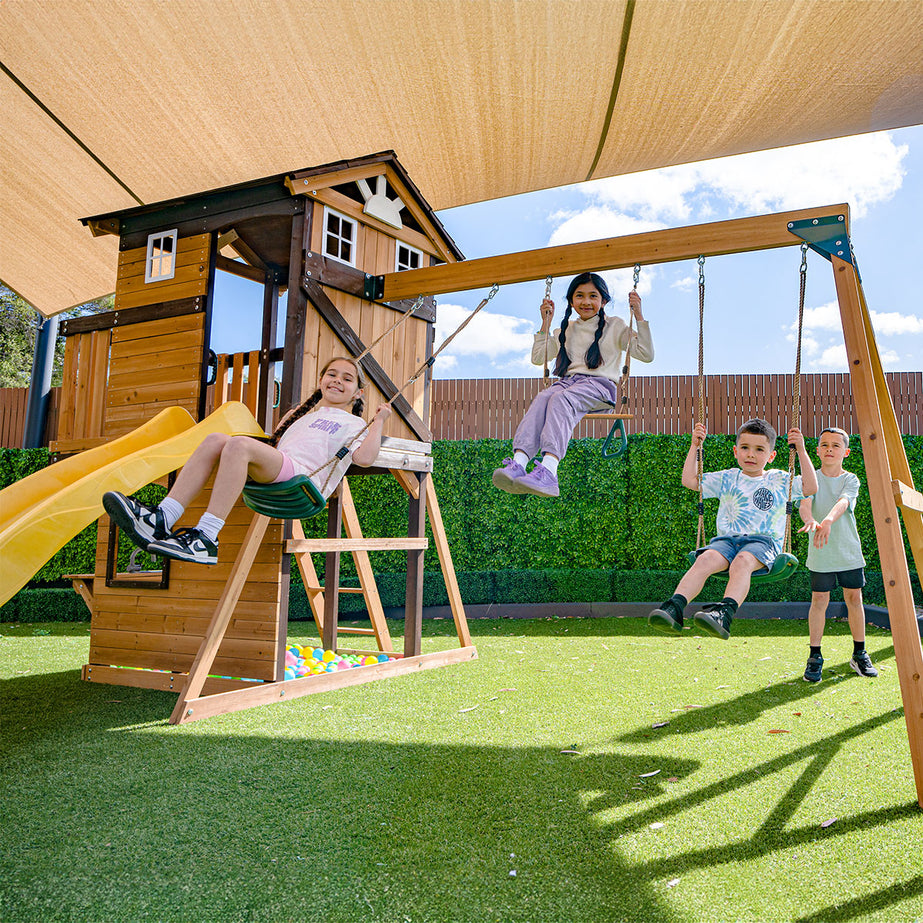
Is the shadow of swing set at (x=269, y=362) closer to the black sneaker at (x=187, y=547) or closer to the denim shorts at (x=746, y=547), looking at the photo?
the black sneaker at (x=187, y=547)

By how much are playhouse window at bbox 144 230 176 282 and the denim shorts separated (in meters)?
4.79

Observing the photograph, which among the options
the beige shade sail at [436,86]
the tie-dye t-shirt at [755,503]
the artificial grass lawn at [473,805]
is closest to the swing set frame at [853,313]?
the tie-dye t-shirt at [755,503]

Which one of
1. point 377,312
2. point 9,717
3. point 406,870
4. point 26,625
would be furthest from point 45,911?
point 26,625

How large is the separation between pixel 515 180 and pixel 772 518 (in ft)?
16.1

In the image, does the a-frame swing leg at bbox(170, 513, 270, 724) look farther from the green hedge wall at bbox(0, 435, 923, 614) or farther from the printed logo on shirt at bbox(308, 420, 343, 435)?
the green hedge wall at bbox(0, 435, 923, 614)

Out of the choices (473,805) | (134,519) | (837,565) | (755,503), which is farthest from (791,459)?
(134,519)

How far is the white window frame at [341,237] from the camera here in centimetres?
604

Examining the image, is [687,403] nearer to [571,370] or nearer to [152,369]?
[571,370]

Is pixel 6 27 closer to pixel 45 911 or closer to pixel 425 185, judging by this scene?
pixel 425 185

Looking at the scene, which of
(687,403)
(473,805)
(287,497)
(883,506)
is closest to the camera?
(473,805)

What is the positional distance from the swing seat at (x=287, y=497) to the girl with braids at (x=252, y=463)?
62 mm

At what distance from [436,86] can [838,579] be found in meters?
4.85

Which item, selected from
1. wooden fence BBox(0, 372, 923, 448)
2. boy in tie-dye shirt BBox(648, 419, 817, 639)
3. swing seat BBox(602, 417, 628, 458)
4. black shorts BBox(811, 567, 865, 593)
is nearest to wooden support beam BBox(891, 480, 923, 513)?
boy in tie-dye shirt BBox(648, 419, 817, 639)

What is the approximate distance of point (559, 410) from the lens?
4508mm
